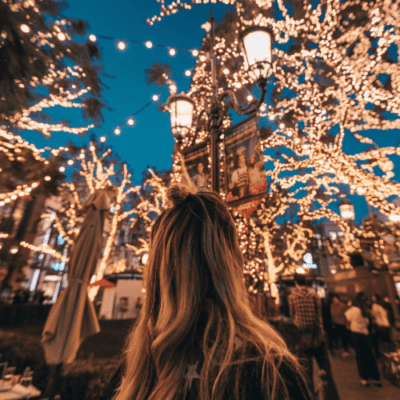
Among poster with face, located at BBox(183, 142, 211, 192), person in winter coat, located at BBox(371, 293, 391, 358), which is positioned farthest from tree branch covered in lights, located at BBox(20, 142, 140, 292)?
person in winter coat, located at BBox(371, 293, 391, 358)

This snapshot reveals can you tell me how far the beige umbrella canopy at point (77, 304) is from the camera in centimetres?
412

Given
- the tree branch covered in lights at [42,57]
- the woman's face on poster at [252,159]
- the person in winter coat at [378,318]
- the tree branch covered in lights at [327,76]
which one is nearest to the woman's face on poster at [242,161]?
the woman's face on poster at [252,159]

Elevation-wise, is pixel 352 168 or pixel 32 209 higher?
pixel 32 209

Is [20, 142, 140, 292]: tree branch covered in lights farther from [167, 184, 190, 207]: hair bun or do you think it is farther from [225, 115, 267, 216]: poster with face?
[167, 184, 190, 207]: hair bun

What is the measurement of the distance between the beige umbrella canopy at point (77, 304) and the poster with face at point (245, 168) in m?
3.44

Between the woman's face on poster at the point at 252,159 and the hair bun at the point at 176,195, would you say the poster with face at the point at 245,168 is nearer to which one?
the woman's face on poster at the point at 252,159

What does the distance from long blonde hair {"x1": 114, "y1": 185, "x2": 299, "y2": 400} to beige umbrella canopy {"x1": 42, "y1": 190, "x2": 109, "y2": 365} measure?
154 inches

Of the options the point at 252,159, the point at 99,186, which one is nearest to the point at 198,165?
the point at 252,159

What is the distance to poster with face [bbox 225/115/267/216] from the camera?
3.24 meters

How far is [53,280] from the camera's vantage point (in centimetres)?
3194

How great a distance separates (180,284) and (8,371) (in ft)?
16.1

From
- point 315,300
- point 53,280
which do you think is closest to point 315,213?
point 315,300

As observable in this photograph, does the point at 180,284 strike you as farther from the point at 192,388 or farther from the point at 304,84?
the point at 304,84

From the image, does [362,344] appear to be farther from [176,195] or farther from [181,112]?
[176,195]
